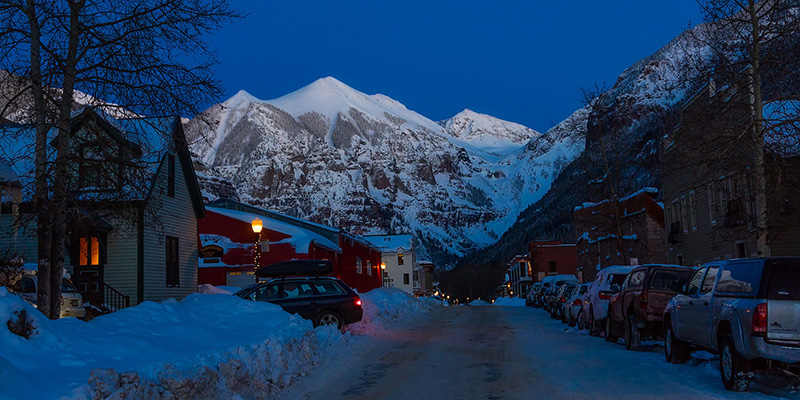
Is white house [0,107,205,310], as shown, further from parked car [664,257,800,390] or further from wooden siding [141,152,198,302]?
parked car [664,257,800,390]

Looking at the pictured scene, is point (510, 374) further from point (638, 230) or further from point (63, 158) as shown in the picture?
point (638, 230)

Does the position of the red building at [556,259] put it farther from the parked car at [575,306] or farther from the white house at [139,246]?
the white house at [139,246]

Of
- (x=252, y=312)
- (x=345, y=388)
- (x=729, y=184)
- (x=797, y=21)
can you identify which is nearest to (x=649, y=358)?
(x=345, y=388)

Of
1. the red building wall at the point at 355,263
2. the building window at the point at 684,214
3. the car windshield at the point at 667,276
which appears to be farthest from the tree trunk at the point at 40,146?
the red building wall at the point at 355,263

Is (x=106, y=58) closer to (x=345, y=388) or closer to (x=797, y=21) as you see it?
(x=345, y=388)

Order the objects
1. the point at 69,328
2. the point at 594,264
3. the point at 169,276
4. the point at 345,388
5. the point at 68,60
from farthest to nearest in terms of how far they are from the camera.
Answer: the point at 594,264 < the point at 169,276 < the point at 68,60 < the point at 345,388 < the point at 69,328

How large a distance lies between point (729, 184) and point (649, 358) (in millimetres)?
19847

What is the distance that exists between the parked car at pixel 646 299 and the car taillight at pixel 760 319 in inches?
209

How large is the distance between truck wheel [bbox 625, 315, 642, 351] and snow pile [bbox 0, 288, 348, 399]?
6903 mm

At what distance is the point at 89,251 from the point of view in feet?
85.2

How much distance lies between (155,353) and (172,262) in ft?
66.4

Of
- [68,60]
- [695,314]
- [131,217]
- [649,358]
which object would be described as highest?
[68,60]

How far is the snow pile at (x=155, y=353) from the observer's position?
7.09m

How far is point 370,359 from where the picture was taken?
14.3 m
